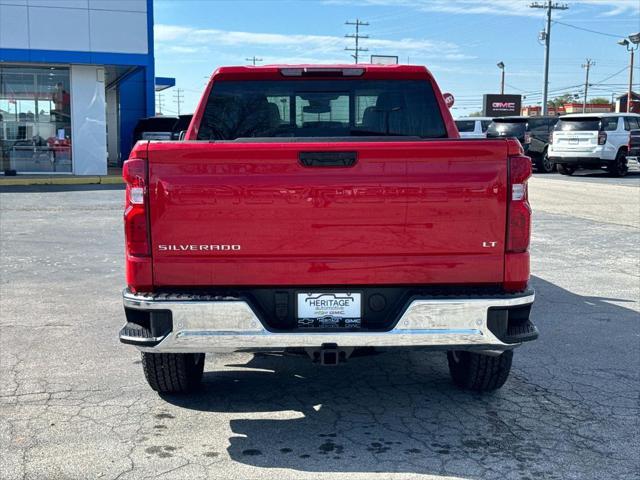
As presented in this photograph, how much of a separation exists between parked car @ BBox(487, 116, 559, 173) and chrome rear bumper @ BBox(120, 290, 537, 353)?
79.1 feet

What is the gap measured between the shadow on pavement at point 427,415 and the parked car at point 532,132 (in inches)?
877

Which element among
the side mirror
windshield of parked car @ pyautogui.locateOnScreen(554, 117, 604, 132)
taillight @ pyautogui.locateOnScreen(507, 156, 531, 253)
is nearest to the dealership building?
the side mirror

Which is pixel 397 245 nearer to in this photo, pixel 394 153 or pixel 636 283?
pixel 394 153

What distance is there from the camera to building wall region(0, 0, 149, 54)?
22688 mm

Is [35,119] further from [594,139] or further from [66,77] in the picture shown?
[594,139]

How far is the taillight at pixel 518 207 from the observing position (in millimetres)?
3916

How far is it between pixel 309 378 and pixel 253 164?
6.49 ft

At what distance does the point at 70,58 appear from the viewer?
23.2 m

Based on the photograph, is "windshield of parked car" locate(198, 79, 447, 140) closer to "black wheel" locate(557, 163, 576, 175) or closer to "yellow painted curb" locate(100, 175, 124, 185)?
"yellow painted curb" locate(100, 175, 124, 185)

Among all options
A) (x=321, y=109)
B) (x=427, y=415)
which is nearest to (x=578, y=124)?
(x=321, y=109)

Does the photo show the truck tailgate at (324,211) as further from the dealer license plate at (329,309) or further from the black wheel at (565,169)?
the black wheel at (565,169)

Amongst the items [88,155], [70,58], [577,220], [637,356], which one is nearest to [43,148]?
[88,155]

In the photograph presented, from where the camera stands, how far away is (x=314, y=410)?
460 cm

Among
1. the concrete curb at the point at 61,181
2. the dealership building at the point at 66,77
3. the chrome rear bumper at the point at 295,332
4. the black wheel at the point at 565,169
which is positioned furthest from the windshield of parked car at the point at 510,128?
the chrome rear bumper at the point at 295,332
